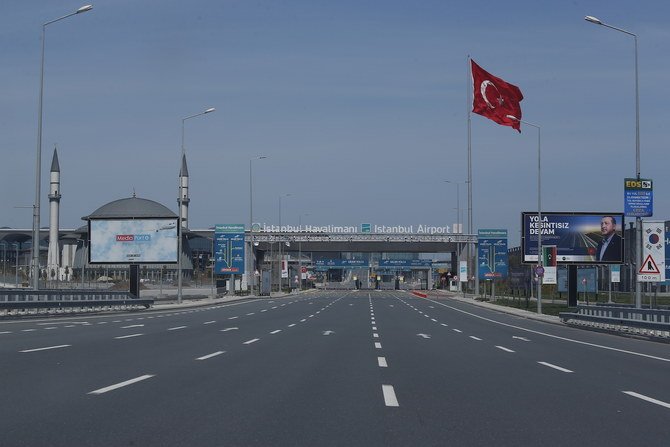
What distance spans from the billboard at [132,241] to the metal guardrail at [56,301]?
602 cm

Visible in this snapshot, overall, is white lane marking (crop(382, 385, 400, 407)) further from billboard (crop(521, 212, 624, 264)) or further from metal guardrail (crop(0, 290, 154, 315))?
billboard (crop(521, 212, 624, 264))

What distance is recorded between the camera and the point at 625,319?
3309 centimetres

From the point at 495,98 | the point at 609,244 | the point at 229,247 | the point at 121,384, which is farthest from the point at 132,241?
the point at 121,384

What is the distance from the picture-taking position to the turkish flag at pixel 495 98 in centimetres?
5431

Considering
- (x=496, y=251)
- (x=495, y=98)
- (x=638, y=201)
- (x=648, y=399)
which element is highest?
(x=495, y=98)

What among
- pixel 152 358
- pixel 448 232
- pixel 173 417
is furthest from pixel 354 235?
pixel 173 417

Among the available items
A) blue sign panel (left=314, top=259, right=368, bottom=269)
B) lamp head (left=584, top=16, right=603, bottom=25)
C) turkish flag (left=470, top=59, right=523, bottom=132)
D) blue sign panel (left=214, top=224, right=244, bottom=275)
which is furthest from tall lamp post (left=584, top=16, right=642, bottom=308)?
blue sign panel (left=314, top=259, right=368, bottom=269)

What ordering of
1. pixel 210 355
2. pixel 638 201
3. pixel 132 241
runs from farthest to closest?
pixel 132 241, pixel 638 201, pixel 210 355

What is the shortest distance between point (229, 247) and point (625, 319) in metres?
48.9

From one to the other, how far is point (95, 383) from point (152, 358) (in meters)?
4.73

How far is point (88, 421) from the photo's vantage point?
938cm

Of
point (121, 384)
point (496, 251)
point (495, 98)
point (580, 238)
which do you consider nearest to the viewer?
point (121, 384)

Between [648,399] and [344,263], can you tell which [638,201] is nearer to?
[648,399]

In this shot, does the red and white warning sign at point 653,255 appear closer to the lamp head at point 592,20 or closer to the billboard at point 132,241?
the lamp head at point 592,20
